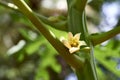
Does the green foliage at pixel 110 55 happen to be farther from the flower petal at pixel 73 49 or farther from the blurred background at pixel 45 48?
the flower petal at pixel 73 49

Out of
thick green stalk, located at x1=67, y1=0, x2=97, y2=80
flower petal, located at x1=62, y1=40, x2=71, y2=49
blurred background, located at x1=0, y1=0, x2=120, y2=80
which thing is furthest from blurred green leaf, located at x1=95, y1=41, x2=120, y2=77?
flower petal, located at x1=62, y1=40, x2=71, y2=49

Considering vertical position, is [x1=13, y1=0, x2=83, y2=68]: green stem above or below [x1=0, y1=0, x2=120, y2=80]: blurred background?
above

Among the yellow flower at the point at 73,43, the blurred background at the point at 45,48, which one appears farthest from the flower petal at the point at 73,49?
the blurred background at the point at 45,48

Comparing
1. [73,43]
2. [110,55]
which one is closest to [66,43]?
[73,43]

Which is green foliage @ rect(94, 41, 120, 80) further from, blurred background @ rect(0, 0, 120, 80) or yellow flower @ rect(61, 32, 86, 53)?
yellow flower @ rect(61, 32, 86, 53)

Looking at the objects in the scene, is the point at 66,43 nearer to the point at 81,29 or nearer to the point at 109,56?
the point at 81,29

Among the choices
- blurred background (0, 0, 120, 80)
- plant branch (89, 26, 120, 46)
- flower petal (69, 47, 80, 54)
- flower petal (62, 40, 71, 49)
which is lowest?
blurred background (0, 0, 120, 80)
